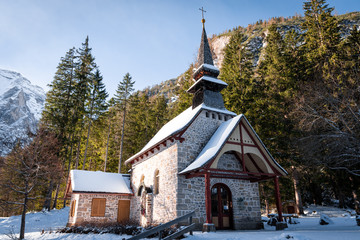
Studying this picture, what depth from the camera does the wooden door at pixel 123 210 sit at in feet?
59.4

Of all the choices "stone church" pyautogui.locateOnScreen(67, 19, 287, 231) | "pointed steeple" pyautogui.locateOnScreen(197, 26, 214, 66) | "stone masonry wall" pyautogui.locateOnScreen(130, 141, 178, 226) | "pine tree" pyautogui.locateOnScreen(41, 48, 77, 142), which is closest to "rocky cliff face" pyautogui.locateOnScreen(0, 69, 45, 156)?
"pine tree" pyautogui.locateOnScreen(41, 48, 77, 142)

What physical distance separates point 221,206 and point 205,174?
3.63 m

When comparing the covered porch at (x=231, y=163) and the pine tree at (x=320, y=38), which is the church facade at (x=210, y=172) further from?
the pine tree at (x=320, y=38)

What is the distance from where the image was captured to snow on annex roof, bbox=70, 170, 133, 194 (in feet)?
57.4

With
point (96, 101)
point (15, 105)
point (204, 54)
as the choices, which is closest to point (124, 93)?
point (96, 101)

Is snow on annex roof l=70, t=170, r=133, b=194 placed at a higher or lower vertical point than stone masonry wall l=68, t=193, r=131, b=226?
higher

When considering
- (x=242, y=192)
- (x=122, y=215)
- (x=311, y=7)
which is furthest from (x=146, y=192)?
(x=311, y=7)

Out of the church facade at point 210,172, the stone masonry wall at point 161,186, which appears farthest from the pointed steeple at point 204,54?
the stone masonry wall at point 161,186

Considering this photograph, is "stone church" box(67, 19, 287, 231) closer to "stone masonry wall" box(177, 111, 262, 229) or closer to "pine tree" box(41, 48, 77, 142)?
"stone masonry wall" box(177, 111, 262, 229)

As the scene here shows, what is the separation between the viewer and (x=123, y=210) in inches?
725

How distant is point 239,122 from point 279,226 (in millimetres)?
5715

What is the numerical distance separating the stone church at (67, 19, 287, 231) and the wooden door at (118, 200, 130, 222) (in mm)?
327

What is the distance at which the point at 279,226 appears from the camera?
12.0m

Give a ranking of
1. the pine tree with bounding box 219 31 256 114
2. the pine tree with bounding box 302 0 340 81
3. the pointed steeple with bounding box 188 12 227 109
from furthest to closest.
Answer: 1. the pine tree with bounding box 219 31 256 114
2. the pine tree with bounding box 302 0 340 81
3. the pointed steeple with bounding box 188 12 227 109
